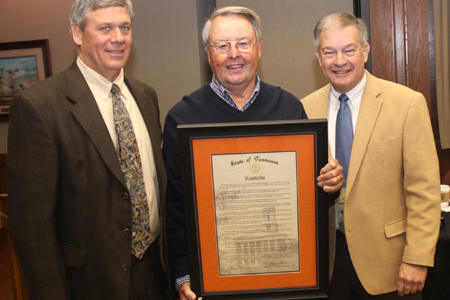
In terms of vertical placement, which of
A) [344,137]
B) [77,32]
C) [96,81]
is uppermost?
[77,32]

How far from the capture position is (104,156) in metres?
1.33

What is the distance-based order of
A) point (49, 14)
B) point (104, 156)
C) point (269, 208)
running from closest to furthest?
point (269, 208), point (104, 156), point (49, 14)

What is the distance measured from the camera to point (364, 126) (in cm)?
157

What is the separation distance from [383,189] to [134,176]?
3.62ft

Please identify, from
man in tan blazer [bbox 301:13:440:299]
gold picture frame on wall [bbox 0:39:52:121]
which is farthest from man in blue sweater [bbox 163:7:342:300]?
gold picture frame on wall [bbox 0:39:52:121]

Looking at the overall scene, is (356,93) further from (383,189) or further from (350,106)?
(383,189)

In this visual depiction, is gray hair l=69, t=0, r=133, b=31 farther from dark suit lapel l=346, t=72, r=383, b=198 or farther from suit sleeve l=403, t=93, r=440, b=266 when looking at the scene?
suit sleeve l=403, t=93, r=440, b=266

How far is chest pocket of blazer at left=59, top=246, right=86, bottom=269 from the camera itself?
1.35 metres

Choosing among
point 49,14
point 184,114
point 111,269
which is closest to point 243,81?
point 184,114

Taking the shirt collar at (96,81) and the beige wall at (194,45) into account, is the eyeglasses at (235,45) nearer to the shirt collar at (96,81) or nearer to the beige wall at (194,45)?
the shirt collar at (96,81)

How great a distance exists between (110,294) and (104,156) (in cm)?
56

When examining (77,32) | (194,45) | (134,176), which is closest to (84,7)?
(77,32)

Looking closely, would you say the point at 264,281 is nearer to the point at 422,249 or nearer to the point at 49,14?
the point at 422,249

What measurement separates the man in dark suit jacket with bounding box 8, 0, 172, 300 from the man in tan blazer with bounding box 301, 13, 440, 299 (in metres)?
0.88
